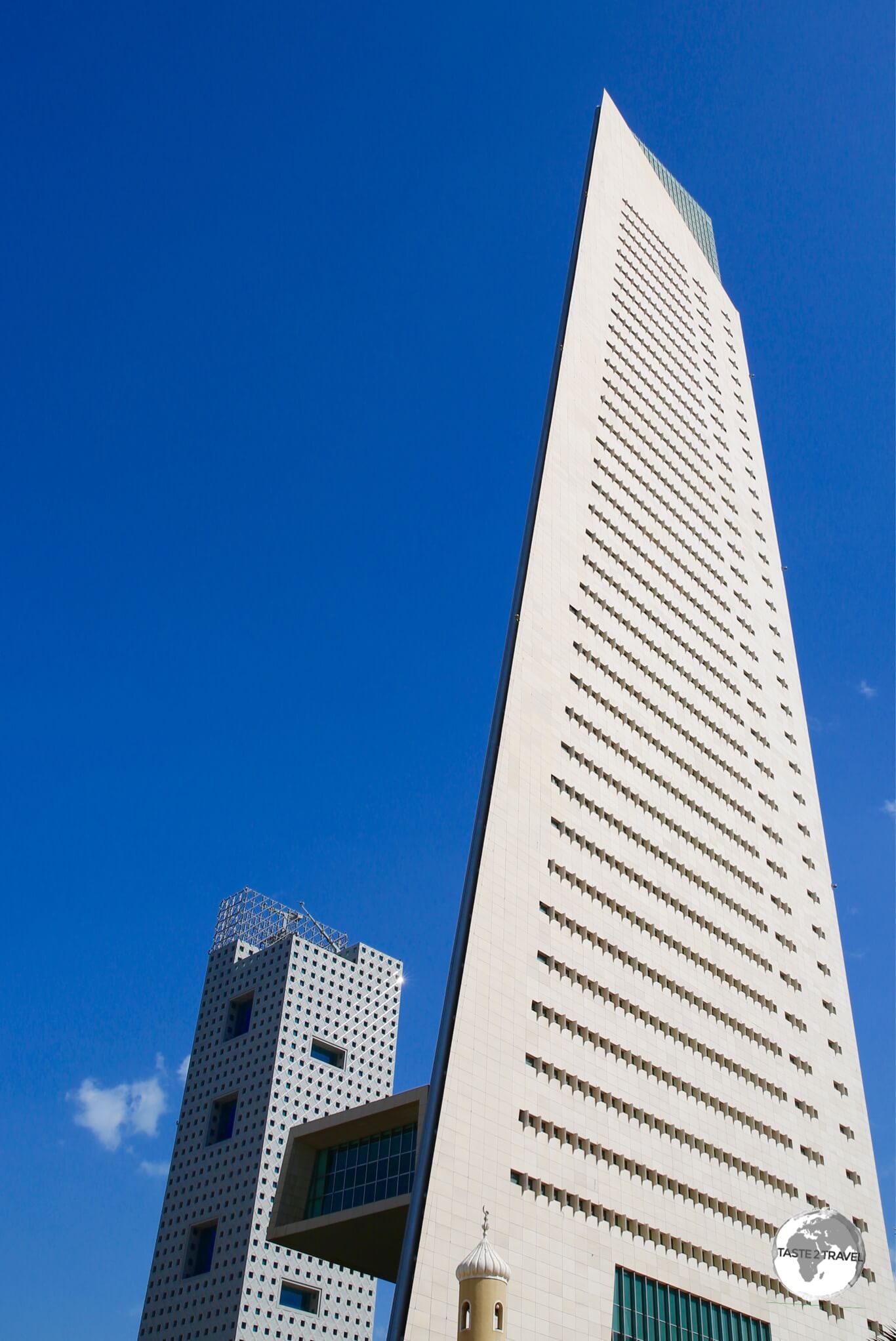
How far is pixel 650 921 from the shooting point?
55312 mm

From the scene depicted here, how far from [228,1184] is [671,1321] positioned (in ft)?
190

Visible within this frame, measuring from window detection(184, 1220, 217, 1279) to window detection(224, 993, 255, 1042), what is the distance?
14.9 metres

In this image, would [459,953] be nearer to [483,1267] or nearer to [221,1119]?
[483,1267]

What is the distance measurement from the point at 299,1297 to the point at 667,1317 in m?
54.3

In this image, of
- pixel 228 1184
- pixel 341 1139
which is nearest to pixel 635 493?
pixel 341 1139

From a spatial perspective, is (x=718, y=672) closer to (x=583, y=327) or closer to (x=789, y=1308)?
(x=583, y=327)

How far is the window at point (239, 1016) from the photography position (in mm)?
103125

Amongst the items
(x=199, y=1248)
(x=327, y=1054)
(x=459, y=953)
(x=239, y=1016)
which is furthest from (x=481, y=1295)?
(x=239, y=1016)

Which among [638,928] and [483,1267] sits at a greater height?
[638,928]

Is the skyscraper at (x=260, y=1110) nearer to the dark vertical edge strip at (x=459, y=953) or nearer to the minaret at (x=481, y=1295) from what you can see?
the dark vertical edge strip at (x=459, y=953)

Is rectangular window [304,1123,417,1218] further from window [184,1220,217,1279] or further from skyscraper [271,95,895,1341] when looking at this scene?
window [184,1220,217,1279]

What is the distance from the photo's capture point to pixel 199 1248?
94.1 m

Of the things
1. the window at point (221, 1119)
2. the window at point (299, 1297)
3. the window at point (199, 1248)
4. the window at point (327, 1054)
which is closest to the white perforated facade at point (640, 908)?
the window at point (327, 1054)

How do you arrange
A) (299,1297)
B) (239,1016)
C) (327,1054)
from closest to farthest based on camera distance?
(299,1297)
(327,1054)
(239,1016)
